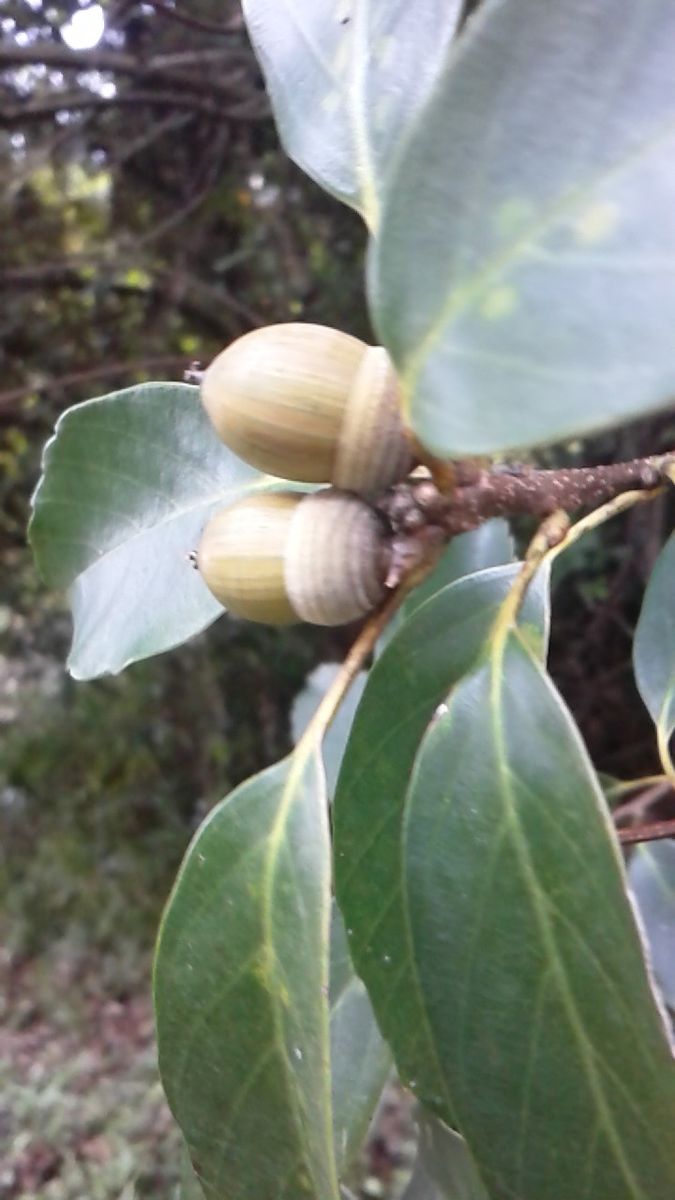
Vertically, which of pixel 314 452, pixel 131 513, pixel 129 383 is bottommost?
pixel 129 383

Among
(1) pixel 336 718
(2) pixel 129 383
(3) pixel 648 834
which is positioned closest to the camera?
(3) pixel 648 834

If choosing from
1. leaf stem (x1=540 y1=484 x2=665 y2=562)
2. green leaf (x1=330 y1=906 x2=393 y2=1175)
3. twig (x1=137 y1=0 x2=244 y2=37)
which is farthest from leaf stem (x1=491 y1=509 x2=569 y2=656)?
twig (x1=137 y1=0 x2=244 y2=37)

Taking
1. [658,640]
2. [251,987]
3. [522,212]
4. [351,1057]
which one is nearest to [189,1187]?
[351,1057]

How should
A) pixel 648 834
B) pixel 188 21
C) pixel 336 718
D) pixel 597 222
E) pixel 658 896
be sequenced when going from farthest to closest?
pixel 188 21
pixel 336 718
pixel 658 896
pixel 648 834
pixel 597 222

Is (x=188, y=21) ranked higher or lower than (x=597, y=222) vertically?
lower

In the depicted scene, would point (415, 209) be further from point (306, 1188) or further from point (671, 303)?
point (306, 1188)

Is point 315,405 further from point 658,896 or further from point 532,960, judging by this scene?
point 658,896

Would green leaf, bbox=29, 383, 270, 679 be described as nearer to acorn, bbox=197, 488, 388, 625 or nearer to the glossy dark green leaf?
acorn, bbox=197, 488, 388, 625
